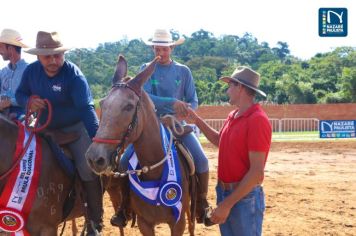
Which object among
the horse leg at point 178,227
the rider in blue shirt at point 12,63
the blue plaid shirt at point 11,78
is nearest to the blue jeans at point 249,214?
the horse leg at point 178,227

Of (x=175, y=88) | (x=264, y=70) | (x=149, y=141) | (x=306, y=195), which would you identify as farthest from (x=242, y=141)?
(x=264, y=70)

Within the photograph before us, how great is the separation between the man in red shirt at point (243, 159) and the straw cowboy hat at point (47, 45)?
5.92ft

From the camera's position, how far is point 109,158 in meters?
4.30

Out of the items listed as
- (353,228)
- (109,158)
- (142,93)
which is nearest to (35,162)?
(109,158)

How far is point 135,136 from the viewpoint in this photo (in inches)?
188

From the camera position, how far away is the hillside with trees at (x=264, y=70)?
47.2 meters

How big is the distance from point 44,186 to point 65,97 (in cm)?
96

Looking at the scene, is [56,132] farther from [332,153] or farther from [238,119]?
[332,153]

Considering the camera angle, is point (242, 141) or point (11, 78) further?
point (11, 78)

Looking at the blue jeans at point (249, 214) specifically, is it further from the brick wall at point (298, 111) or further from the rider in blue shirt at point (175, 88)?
the brick wall at point (298, 111)

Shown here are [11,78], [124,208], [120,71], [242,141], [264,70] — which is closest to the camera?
[242,141]

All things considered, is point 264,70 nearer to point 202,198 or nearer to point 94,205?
point 202,198

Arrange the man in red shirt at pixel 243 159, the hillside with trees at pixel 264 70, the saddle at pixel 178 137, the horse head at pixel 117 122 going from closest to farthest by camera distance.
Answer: the man in red shirt at pixel 243 159 < the horse head at pixel 117 122 < the saddle at pixel 178 137 < the hillside with trees at pixel 264 70

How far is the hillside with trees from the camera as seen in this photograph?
4722 cm
